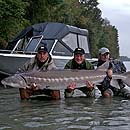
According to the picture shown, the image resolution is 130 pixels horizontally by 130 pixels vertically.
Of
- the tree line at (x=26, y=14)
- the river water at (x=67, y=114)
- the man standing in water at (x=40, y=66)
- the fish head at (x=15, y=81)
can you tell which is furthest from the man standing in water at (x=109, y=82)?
the tree line at (x=26, y=14)

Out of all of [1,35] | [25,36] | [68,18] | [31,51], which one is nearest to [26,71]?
[31,51]

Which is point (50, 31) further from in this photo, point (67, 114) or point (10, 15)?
point (67, 114)

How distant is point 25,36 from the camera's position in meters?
19.1

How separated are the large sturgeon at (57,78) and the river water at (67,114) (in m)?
0.51

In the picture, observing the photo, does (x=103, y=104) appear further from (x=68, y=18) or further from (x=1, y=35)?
(x=68, y=18)

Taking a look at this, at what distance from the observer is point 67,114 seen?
27.1ft

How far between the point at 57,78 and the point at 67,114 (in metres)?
1.27

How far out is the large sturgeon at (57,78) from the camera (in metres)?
9.10

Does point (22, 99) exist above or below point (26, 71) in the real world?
below

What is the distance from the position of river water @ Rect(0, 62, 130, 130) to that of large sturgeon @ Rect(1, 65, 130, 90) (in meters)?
0.51

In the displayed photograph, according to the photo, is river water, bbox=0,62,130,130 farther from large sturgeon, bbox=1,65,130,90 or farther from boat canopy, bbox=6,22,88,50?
boat canopy, bbox=6,22,88,50

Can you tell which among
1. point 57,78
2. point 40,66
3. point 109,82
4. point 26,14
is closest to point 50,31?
point 40,66

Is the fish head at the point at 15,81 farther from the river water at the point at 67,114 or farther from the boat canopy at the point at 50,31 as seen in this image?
the boat canopy at the point at 50,31

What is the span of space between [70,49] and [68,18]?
33.4 meters
